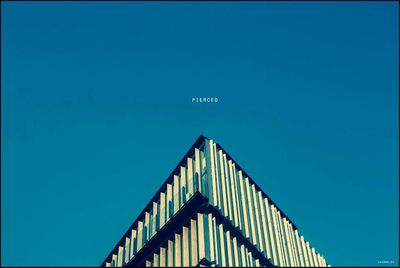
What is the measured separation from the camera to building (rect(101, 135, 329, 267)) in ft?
95.3

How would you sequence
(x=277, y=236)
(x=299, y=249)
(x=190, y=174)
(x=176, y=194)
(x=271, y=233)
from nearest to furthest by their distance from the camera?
(x=190, y=174), (x=176, y=194), (x=271, y=233), (x=277, y=236), (x=299, y=249)

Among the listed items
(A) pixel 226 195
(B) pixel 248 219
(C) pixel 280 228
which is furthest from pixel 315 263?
(A) pixel 226 195

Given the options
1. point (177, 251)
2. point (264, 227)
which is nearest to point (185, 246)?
point (177, 251)

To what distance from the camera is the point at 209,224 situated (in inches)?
1131

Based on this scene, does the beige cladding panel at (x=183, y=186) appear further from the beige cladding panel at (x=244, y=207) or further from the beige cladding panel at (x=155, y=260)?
the beige cladding panel at (x=244, y=207)

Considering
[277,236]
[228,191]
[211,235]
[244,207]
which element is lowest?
[211,235]

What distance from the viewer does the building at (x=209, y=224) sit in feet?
95.3

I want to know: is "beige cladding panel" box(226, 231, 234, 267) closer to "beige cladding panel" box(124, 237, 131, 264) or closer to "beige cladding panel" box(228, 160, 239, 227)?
"beige cladding panel" box(228, 160, 239, 227)

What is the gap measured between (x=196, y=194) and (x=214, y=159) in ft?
14.0

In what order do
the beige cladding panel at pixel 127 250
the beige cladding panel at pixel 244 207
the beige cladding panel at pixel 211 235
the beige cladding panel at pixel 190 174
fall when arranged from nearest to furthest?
the beige cladding panel at pixel 211 235 → the beige cladding panel at pixel 244 207 → the beige cladding panel at pixel 190 174 → the beige cladding panel at pixel 127 250

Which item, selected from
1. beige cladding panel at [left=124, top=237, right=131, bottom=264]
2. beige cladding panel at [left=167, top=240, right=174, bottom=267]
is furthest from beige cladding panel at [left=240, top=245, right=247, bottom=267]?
beige cladding panel at [left=124, top=237, right=131, bottom=264]

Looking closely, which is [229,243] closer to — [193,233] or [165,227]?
[193,233]

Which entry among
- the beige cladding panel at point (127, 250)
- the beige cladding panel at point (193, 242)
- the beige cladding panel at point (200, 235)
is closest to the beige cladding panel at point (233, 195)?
the beige cladding panel at point (200, 235)

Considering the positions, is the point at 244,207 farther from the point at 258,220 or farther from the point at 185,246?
the point at 185,246
